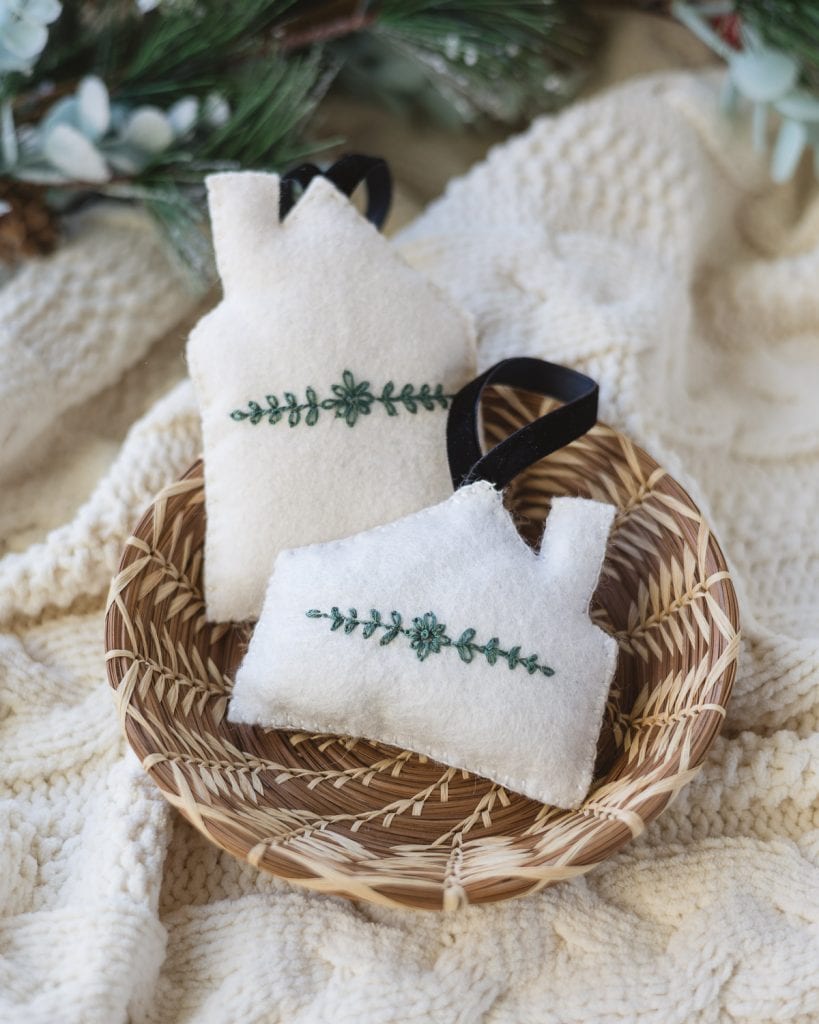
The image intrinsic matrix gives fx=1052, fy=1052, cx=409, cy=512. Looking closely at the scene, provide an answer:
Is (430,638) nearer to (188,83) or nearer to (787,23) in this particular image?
(188,83)

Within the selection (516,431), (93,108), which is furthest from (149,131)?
(516,431)

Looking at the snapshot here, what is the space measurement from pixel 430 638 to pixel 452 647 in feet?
0.06

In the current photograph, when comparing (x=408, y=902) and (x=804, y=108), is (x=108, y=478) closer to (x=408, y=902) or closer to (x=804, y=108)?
(x=408, y=902)

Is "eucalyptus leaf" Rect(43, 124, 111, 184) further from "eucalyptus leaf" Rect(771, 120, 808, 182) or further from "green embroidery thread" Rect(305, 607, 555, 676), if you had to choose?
"eucalyptus leaf" Rect(771, 120, 808, 182)

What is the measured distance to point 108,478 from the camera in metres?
1.00

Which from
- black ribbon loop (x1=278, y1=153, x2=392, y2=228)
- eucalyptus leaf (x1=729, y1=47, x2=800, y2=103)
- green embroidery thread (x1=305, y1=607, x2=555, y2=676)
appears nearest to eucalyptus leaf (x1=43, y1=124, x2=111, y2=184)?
black ribbon loop (x1=278, y1=153, x2=392, y2=228)

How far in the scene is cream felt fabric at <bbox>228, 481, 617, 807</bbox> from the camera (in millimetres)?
784

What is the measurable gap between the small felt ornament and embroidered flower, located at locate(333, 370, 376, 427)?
0.11 m

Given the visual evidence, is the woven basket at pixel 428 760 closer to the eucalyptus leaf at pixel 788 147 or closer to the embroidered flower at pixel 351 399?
the embroidered flower at pixel 351 399

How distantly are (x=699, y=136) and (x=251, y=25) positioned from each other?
0.53 m

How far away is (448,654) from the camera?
0.79 meters

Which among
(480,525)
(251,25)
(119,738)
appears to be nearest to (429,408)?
(480,525)

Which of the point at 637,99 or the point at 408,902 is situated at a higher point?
the point at 637,99

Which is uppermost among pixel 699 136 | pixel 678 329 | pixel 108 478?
pixel 699 136
